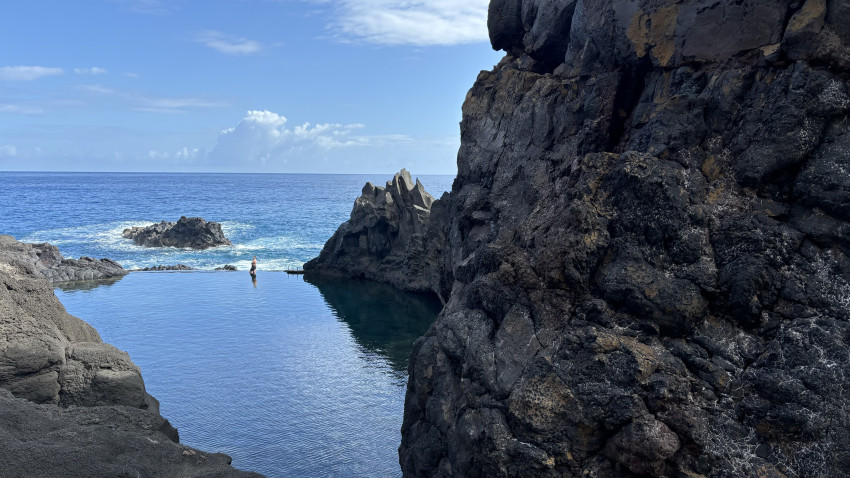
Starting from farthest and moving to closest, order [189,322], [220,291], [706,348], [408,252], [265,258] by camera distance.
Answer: [265,258]
[408,252]
[220,291]
[189,322]
[706,348]

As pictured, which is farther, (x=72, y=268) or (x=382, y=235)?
(x=382, y=235)

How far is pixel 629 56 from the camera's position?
53.3 feet

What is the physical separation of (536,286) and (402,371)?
17761mm

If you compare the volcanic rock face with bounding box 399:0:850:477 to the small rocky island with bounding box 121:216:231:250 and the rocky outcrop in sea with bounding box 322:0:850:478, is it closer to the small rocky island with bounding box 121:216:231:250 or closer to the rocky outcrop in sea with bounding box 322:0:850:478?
the rocky outcrop in sea with bounding box 322:0:850:478

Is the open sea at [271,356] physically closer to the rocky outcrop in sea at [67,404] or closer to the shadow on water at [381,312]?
the shadow on water at [381,312]

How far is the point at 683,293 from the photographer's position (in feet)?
39.0

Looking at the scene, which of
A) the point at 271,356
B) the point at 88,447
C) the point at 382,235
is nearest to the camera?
the point at 88,447

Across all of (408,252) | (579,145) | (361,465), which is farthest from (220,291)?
(579,145)

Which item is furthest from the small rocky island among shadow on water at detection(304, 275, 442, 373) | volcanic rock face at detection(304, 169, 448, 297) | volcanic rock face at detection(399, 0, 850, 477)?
volcanic rock face at detection(399, 0, 850, 477)

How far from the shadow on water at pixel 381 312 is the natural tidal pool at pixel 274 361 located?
0.31 feet

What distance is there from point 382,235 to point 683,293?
48208mm

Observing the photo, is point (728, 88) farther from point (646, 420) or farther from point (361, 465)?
point (361, 465)

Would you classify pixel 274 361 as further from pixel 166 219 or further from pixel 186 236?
pixel 166 219

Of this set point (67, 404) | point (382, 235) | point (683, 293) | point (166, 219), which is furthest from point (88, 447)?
point (166, 219)
